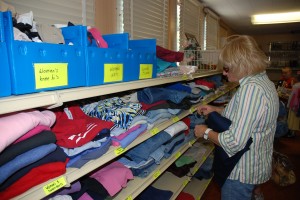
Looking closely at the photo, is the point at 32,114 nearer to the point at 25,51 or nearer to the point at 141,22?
the point at 25,51

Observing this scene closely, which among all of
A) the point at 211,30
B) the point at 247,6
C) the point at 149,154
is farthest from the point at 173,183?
the point at 211,30

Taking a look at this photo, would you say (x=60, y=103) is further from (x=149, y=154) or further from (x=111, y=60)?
(x=149, y=154)

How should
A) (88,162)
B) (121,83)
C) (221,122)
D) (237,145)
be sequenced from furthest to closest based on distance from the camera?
1. (221,122)
2. (237,145)
3. (121,83)
4. (88,162)

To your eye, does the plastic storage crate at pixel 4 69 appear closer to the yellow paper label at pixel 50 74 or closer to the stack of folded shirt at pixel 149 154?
the yellow paper label at pixel 50 74

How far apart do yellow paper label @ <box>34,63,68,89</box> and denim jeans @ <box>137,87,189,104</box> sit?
83cm

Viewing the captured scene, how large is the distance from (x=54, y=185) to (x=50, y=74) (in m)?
0.43

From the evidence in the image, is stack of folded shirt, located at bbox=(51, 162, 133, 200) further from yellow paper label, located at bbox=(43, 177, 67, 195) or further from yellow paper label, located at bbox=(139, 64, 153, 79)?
yellow paper label, located at bbox=(139, 64, 153, 79)

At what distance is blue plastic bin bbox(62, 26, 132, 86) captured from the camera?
1.01 m

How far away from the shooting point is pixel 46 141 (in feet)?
2.73

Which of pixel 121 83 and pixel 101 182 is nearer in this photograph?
pixel 121 83

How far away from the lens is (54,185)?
83 cm

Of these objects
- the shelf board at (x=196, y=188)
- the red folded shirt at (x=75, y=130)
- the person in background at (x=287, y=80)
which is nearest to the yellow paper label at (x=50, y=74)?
the red folded shirt at (x=75, y=130)

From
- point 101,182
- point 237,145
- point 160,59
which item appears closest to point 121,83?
point 101,182

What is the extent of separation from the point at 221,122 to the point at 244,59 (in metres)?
0.50
